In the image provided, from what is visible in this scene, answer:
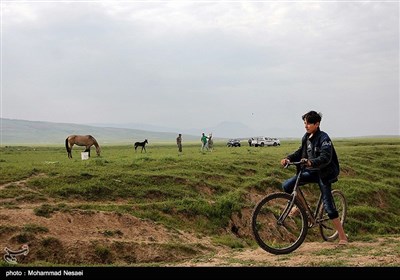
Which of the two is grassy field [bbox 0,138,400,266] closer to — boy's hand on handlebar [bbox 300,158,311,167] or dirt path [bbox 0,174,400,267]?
dirt path [bbox 0,174,400,267]

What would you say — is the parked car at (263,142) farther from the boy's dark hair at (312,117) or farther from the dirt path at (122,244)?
the boy's dark hair at (312,117)

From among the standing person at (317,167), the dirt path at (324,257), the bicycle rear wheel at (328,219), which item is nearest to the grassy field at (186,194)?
the bicycle rear wheel at (328,219)

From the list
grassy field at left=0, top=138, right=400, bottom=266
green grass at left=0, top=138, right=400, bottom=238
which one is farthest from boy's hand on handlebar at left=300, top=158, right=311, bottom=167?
green grass at left=0, top=138, right=400, bottom=238

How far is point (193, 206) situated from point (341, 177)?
51.6 feet

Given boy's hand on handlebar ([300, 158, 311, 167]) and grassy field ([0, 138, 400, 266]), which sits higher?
boy's hand on handlebar ([300, 158, 311, 167])

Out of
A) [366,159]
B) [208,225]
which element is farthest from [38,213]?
[366,159]

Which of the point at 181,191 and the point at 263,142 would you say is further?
the point at 263,142

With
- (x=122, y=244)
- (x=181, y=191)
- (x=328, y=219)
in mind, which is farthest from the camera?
(x=181, y=191)

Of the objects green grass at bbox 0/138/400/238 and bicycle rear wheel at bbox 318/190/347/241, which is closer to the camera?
bicycle rear wheel at bbox 318/190/347/241

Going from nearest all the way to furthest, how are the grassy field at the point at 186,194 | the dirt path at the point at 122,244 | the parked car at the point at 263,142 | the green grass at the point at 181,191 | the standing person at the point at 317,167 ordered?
the dirt path at the point at 122,244, the standing person at the point at 317,167, the grassy field at the point at 186,194, the green grass at the point at 181,191, the parked car at the point at 263,142

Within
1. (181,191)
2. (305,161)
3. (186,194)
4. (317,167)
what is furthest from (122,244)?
(317,167)

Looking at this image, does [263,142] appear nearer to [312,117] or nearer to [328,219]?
[328,219]

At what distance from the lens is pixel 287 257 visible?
898 centimetres

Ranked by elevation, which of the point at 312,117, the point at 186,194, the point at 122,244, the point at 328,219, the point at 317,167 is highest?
the point at 312,117
